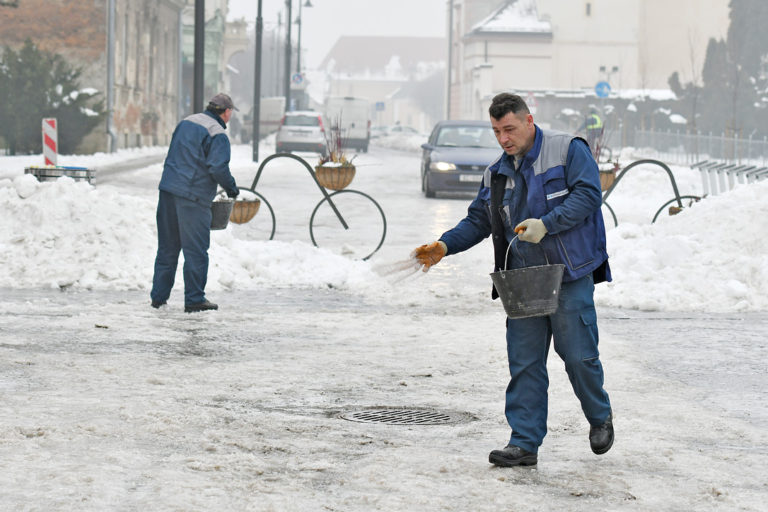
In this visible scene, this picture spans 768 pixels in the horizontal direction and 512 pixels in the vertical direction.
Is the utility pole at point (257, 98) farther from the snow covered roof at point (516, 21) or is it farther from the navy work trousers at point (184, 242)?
the snow covered roof at point (516, 21)

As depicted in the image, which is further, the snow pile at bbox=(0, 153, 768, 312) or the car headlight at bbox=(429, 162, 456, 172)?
the car headlight at bbox=(429, 162, 456, 172)

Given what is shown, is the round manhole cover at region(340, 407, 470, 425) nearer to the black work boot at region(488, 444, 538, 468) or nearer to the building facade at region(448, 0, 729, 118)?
the black work boot at region(488, 444, 538, 468)

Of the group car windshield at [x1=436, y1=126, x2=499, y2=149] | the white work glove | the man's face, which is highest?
the man's face

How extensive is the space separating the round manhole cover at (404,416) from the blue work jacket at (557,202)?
132cm

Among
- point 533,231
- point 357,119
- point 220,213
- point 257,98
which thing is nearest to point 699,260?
Result: point 220,213

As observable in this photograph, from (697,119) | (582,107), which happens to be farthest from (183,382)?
(582,107)

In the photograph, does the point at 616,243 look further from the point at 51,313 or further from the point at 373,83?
the point at 373,83

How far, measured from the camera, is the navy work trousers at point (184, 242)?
10320 millimetres

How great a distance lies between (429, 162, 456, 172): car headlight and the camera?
955 inches

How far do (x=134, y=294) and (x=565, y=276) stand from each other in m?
6.58

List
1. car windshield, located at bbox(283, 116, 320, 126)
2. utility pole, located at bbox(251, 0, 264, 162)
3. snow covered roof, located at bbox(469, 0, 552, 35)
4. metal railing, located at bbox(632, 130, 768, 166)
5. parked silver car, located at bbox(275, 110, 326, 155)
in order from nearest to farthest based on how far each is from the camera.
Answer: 1. utility pole, located at bbox(251, 0, 264, 162)
2. metal railing, located at bbox(632, 130, 768, 166)
3. parked silver car, located at bbox(275, 110, 326, 155)
4. car windshield, located at bbox(283, 116, 320, 126)
5. snow covered roof, located at bbox(469, 0, 552, 35)

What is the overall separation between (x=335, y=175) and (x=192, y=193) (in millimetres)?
5304

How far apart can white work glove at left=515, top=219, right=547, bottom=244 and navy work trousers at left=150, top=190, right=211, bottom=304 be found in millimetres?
5190

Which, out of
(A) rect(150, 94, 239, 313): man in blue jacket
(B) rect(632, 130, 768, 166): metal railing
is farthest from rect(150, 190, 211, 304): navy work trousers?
(B) rect(632, 130, 768, 166): metal railing
